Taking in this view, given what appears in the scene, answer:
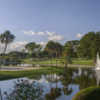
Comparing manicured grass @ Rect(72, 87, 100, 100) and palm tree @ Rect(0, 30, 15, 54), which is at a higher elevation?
palm tree @ Rect(0, 30, 15, 54)

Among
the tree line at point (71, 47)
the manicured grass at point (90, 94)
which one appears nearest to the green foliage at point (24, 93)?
the manicured grass at point (90, 94)

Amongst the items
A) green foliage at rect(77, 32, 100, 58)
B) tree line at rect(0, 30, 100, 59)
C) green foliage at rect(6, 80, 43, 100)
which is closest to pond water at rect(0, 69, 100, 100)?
green foliage at rect(6, 80, 43, 100)

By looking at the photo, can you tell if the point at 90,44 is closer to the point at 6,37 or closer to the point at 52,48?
the point at 6,37

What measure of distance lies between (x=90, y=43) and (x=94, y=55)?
5.26 m

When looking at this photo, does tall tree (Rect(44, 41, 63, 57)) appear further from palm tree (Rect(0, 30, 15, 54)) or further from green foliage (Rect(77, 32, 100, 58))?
green foliage (Rect(77, 32, 100, 58))

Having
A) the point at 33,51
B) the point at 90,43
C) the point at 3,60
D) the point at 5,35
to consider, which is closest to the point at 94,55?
the point at 90,43

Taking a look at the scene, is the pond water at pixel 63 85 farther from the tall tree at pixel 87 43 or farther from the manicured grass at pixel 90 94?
the tall tree at pixel 87 43

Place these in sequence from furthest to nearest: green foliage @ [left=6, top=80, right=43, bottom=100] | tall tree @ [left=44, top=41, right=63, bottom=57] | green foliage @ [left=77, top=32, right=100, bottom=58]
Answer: tall tree @ [left=44, top=41, right=63, bottom=57], green foliage @ [left=77, top=32, right=100, bottom=58], green foliage @ [left=6, top=80, right=43, bottom=100]

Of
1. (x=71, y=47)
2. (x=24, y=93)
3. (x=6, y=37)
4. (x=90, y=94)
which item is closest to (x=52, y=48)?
(x=71, y=47)

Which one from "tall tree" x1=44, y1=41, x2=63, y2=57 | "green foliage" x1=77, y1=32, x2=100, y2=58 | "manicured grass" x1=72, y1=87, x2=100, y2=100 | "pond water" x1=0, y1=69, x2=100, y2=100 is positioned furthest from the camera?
"tall tree" x1=44, y1=41, x2=63, y2=57

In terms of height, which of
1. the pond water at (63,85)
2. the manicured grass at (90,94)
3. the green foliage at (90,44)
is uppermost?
the green foliage at (90,44)

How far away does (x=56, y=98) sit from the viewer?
1123 cm

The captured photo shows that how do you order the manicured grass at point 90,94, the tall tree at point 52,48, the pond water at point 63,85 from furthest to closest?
1. the tall tree at point 52,48
2. the pond water at point 63,85
3. the manicured grass at point 90,94

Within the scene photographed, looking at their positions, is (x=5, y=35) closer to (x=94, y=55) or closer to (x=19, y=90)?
(x=94, y=55)
